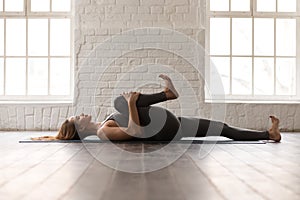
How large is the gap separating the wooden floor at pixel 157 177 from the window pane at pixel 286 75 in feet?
13.0

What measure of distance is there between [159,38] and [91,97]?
133cm

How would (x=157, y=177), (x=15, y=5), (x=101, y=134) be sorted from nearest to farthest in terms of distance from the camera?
(x=157, y=177), (x=101, y=134), (x=15, y=5)

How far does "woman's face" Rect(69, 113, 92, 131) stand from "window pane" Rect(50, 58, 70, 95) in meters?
2.84

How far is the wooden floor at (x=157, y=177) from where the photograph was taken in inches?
87.2

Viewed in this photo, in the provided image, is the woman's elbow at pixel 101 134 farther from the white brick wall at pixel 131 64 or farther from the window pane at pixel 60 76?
the window pane at pixel 60 76

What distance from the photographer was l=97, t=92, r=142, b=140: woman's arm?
4.95 metres

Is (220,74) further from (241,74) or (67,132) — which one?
(67,132)

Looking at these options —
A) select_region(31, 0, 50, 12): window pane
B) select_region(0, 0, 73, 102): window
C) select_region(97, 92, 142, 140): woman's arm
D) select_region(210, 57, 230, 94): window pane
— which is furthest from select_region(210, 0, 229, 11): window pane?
select_region(97, 92, 142, 140): woman's arm

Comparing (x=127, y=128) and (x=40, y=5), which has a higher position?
(x=40, y=5)

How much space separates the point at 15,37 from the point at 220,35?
3.20 metres

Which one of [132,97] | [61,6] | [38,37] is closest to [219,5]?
[61,6]

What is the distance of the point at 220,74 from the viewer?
26.3 feet

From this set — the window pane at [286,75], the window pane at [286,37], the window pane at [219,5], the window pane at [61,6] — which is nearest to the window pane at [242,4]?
the window pane at [219,5]

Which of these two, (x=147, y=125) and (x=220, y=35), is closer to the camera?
(x=147, y=125)
